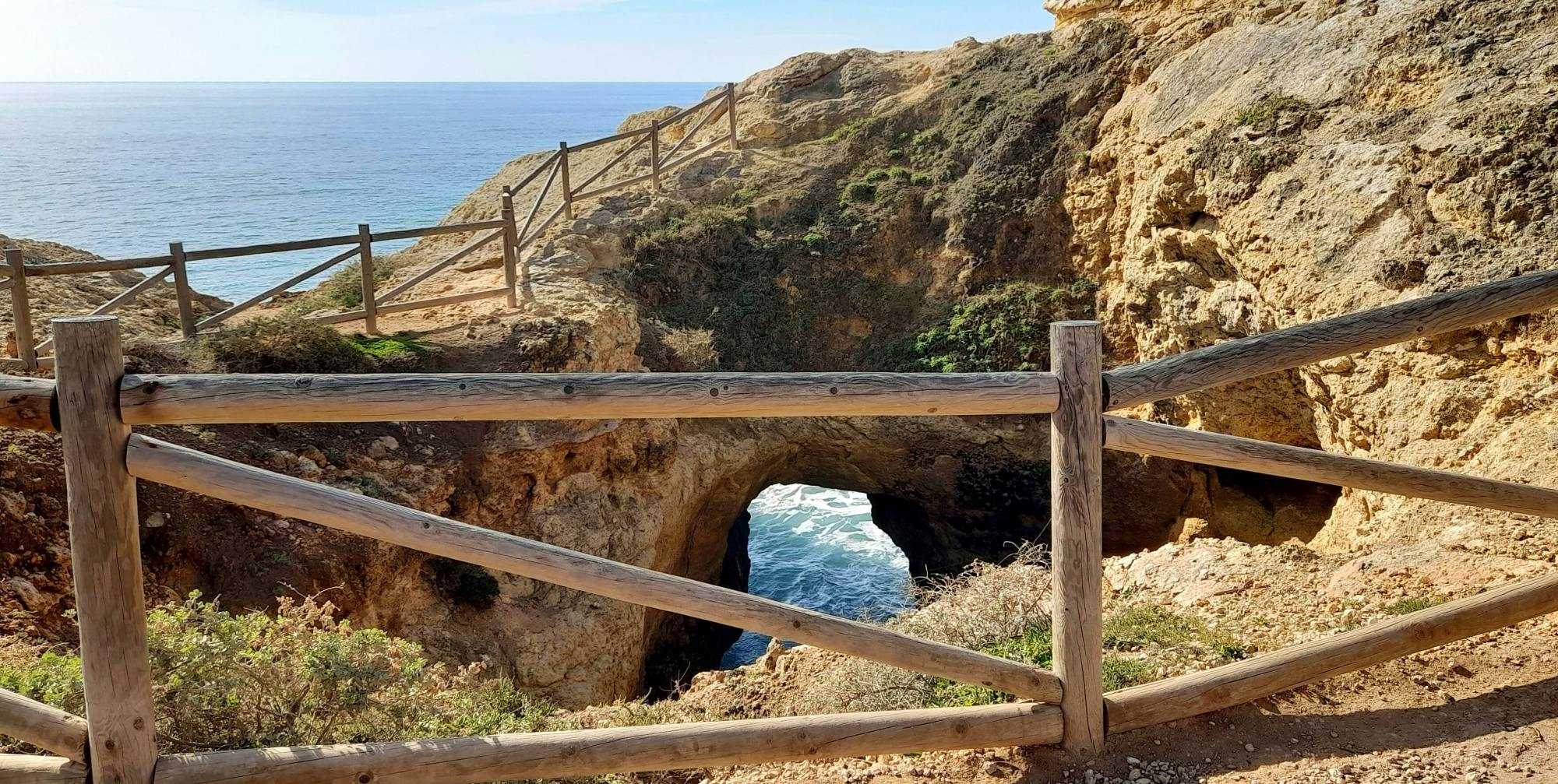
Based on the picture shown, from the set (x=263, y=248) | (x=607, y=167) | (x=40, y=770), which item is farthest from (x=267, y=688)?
(x=607, y=167)

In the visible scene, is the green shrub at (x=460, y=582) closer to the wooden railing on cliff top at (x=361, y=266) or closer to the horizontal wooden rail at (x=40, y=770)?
the wooden railing on cliff top at (x=361, y=266)

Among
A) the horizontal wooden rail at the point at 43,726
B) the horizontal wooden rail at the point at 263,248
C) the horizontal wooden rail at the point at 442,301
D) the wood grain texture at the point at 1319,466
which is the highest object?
the horizontal wooden rail at the point at 263,248

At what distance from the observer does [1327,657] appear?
409 cm

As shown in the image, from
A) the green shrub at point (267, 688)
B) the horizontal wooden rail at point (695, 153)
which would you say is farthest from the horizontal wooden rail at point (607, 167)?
the green shrub at point (267, 688)

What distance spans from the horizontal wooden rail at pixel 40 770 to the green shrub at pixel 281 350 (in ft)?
24.8

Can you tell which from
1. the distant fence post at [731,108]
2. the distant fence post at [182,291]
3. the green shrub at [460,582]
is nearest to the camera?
the green shrub at [460,582]

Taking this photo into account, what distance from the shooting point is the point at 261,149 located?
326 feet

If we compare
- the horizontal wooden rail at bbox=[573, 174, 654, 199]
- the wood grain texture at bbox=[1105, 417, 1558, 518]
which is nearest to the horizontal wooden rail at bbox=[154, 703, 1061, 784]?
the wood grain texture at bbox=[1105, 417, 1558, 518]

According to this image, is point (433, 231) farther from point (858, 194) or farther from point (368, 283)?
point (858, 194)

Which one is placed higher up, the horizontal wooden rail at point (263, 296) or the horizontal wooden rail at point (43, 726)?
the horizontal wooden rail at point (263, 296)

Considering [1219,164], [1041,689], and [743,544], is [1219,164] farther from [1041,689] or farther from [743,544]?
[743,544]

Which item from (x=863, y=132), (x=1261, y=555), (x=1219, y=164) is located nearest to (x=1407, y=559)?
(x=1261, y=555)

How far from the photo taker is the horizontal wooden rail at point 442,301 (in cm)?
1222

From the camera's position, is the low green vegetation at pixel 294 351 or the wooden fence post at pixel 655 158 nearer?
the low green vegetation at pixel 294 351
